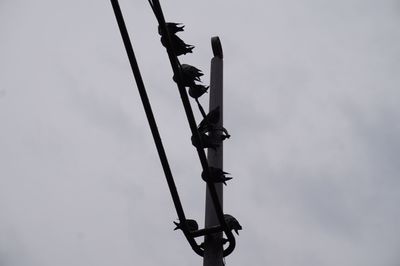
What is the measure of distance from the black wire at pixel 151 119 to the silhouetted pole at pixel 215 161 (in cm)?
14

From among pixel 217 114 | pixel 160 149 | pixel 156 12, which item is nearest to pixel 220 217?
pixel 160 149

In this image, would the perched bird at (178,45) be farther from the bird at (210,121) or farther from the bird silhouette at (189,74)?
the bird at (210,121)

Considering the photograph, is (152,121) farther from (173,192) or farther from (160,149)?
(173,192)

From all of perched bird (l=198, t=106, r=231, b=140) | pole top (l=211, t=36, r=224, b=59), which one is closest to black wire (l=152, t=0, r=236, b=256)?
perched bird (l=198, t=106, r=231, b=140)

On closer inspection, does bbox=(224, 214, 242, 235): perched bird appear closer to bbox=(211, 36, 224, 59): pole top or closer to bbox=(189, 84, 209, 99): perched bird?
bbox=(189, 84, 209, 99): perched bird

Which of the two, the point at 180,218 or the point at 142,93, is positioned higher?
the point at 142,93

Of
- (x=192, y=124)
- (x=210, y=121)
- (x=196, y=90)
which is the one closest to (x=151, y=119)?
(x=192, y=124)

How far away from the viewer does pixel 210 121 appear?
4715 millimetres

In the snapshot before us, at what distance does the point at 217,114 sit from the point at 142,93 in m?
1.05

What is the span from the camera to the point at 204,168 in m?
4.18

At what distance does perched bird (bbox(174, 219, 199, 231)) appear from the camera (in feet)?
13.9

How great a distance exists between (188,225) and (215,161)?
2.09ft

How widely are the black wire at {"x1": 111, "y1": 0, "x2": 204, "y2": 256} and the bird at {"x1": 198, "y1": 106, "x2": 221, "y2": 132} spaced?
2.21 feet

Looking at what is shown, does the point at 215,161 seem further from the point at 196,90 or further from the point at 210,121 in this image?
the point at 196,90
